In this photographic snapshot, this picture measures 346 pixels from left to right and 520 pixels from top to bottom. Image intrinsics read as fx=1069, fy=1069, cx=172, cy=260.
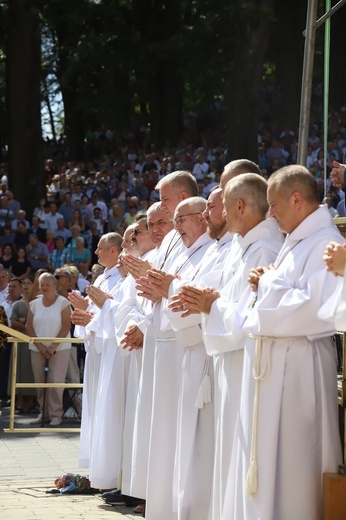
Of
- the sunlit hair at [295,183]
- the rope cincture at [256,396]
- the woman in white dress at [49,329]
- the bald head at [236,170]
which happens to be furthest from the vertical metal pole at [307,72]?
the woman in white dress at [49,329]

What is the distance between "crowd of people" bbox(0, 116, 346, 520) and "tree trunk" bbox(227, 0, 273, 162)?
17.1m

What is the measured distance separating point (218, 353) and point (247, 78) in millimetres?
21252

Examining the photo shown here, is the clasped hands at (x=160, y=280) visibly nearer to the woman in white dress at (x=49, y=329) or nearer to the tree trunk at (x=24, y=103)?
the woman in white dress at (x=49, y=329)

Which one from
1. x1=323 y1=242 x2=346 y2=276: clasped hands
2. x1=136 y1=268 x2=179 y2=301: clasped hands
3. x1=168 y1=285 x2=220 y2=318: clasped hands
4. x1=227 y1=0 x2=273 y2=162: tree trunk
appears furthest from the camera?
x1=227 y1=0 x2=273 y2=162: tree trunk

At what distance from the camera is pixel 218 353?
6027mm

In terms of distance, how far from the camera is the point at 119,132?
119 ft

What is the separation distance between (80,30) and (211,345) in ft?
97.1

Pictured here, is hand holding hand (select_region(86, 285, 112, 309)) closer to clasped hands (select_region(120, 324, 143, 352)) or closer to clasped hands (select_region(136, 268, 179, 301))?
clasped hands (select_region(120, 324, 143, 352))

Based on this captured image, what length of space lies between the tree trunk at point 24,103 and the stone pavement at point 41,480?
1309cm

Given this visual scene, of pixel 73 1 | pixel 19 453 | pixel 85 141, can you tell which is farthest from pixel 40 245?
pixel 85 141

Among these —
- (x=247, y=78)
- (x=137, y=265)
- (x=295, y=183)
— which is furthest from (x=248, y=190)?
(x=247, y=78)

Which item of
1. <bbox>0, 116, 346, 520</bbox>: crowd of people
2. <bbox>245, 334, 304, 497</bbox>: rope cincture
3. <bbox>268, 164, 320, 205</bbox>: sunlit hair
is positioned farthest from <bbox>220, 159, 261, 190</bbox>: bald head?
<bbox>245, 334, 304, 497</bbox>: rope cincture

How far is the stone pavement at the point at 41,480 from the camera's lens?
24.7 feet

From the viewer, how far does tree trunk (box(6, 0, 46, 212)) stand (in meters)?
24.5
